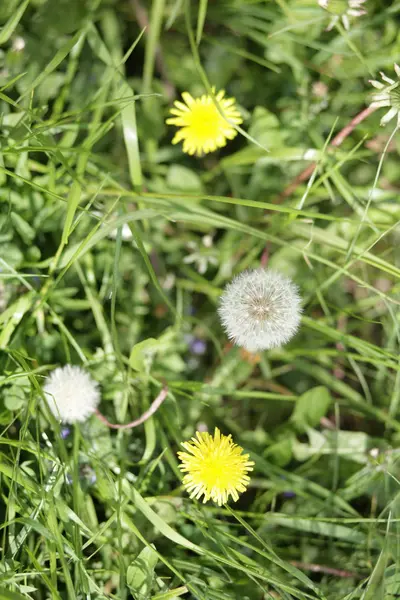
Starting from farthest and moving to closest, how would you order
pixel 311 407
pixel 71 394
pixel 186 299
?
pixel 186 299 < pixel 311 407 < pixel 71 394

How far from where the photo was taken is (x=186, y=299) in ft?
6.18

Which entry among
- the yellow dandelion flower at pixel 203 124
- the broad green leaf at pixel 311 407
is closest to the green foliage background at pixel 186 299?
the broad green leaf at pixel 311 407

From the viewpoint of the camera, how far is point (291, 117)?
5.99 feet

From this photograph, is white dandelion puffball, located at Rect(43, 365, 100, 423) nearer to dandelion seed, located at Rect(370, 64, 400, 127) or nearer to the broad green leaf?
the broad green leaf

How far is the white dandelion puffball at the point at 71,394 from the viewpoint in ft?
4.73

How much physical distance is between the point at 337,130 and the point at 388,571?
4.30 ft

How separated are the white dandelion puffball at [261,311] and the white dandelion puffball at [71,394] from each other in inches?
15.8

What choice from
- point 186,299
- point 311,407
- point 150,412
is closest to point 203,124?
point 186,299

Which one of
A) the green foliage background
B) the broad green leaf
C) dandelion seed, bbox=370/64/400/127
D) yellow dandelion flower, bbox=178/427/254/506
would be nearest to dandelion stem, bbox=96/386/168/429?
the green foliage background

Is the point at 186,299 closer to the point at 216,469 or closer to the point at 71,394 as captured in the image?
the point at 71,394

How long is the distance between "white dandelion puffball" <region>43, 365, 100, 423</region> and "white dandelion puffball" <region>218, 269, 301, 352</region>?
40 centimetres

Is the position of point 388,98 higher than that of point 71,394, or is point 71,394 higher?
point 388,98

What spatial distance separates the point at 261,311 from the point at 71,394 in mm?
525

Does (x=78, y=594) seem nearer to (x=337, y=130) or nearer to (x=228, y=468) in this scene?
(x=228, y=468)
